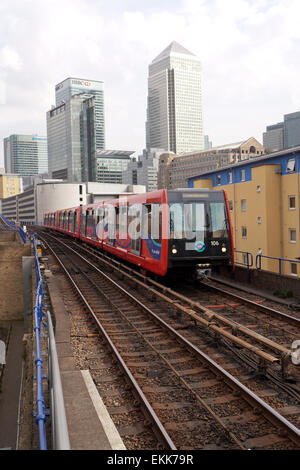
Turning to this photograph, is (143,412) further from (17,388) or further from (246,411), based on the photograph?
(17,388)

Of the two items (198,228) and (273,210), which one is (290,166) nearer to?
(273,210)

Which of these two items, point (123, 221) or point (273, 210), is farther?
point (273, 210)

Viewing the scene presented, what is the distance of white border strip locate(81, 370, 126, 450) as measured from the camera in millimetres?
5184

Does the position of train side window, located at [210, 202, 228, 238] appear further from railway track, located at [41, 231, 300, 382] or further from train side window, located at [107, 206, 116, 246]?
train side window, located at [107, 206, 116, 246]

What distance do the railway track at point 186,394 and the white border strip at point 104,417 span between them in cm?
49

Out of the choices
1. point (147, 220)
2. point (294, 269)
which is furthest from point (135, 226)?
point (294, 269)

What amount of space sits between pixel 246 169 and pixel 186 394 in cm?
2441

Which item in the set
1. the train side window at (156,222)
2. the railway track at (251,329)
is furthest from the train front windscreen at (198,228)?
the railway track at (251,329)

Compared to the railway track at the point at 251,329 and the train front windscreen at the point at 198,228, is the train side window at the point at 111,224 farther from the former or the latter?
the train front windscreen at the point at 198,228

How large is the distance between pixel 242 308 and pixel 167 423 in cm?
667

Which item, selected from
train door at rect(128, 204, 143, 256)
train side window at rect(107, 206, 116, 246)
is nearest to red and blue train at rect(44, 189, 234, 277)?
train door at rect(128, 204, 143, 256)

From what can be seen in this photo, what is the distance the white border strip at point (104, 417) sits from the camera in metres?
5.18

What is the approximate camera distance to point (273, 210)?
1054 inches
